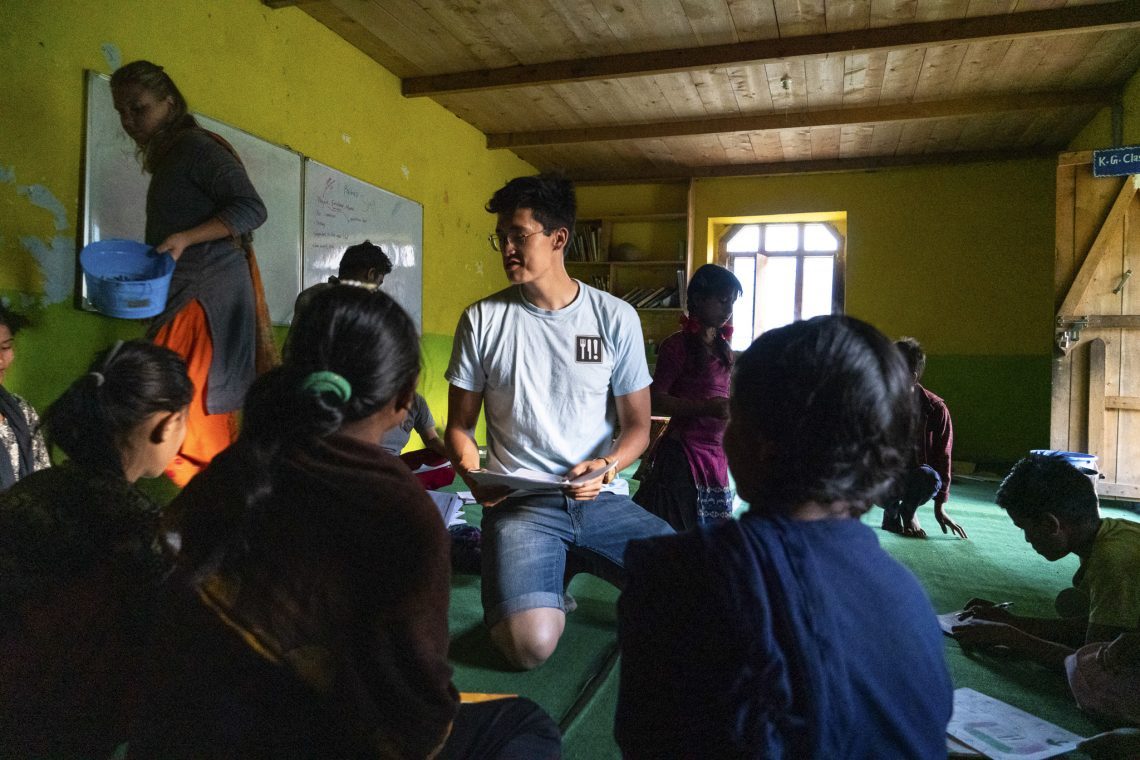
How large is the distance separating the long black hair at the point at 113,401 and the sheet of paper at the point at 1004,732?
1.67 meters

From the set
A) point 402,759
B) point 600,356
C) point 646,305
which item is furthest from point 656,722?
point 646,305

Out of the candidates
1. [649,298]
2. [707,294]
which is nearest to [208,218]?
[707,294]

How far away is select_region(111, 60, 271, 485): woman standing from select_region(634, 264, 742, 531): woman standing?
1.43 meters

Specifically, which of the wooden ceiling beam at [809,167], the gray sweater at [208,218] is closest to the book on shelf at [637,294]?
the wooden ceiling beam at [809,167]

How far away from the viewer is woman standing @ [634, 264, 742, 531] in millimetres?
2365

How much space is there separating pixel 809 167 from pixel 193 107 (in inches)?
209

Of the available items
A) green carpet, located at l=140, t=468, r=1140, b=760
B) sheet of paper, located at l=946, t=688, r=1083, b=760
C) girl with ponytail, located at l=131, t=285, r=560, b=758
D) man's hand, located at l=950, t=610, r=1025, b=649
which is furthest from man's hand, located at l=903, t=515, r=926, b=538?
girl with ponytail, located at l=131, t=285, r=560, b=758

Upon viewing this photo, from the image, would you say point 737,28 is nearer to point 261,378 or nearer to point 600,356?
point 600,356

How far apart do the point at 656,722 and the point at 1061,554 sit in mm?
1622

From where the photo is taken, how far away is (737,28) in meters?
4.02

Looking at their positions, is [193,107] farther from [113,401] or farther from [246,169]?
[113,401]

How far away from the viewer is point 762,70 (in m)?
4.59

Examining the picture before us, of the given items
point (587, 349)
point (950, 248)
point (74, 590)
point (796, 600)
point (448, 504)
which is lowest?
point (448, 504)

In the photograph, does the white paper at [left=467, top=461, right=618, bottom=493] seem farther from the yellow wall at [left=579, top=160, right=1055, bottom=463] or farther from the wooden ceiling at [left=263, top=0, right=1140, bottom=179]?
the yellow wall at [left=579, top=160, right=1055, bottom=463]
